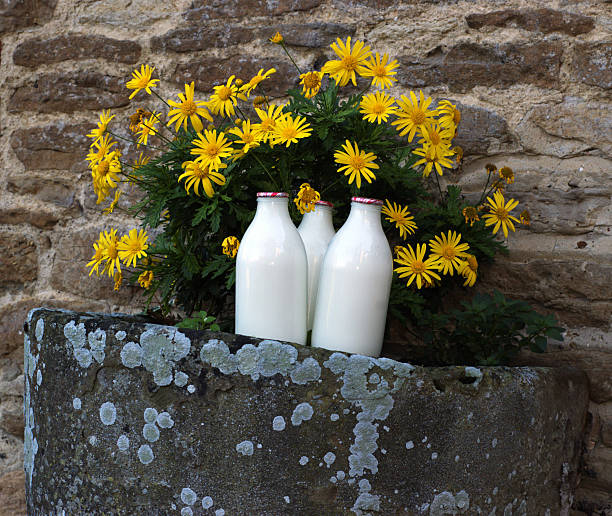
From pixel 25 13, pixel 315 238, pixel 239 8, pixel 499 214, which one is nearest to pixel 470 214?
pixel 499 214

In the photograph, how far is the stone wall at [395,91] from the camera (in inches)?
46.9

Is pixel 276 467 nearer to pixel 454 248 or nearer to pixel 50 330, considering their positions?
pixel 50 330

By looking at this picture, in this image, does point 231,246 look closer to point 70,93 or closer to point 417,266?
point 417,266

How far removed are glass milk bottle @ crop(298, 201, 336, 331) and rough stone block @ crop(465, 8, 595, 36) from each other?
546 mm

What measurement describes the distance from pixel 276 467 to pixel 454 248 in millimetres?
504

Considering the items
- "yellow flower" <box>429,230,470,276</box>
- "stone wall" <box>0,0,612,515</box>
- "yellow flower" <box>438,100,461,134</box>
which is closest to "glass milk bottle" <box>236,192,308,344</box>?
"yellow flower" <box>429,230,470,276</box>

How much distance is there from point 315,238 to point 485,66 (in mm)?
549

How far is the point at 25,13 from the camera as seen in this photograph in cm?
157

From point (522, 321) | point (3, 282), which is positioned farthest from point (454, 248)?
point (3, 282)

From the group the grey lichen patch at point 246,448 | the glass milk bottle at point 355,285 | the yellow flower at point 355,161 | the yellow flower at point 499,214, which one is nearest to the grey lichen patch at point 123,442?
the grey lichen patch at point 246,448

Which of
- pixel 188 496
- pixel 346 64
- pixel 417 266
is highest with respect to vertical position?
pixel 346 64

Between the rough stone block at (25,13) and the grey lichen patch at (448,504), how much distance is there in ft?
4.77

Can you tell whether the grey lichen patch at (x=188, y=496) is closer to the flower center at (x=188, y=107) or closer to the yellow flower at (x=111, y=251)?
the yellow flower at (x=111, y=251)

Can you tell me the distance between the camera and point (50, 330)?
92cm
